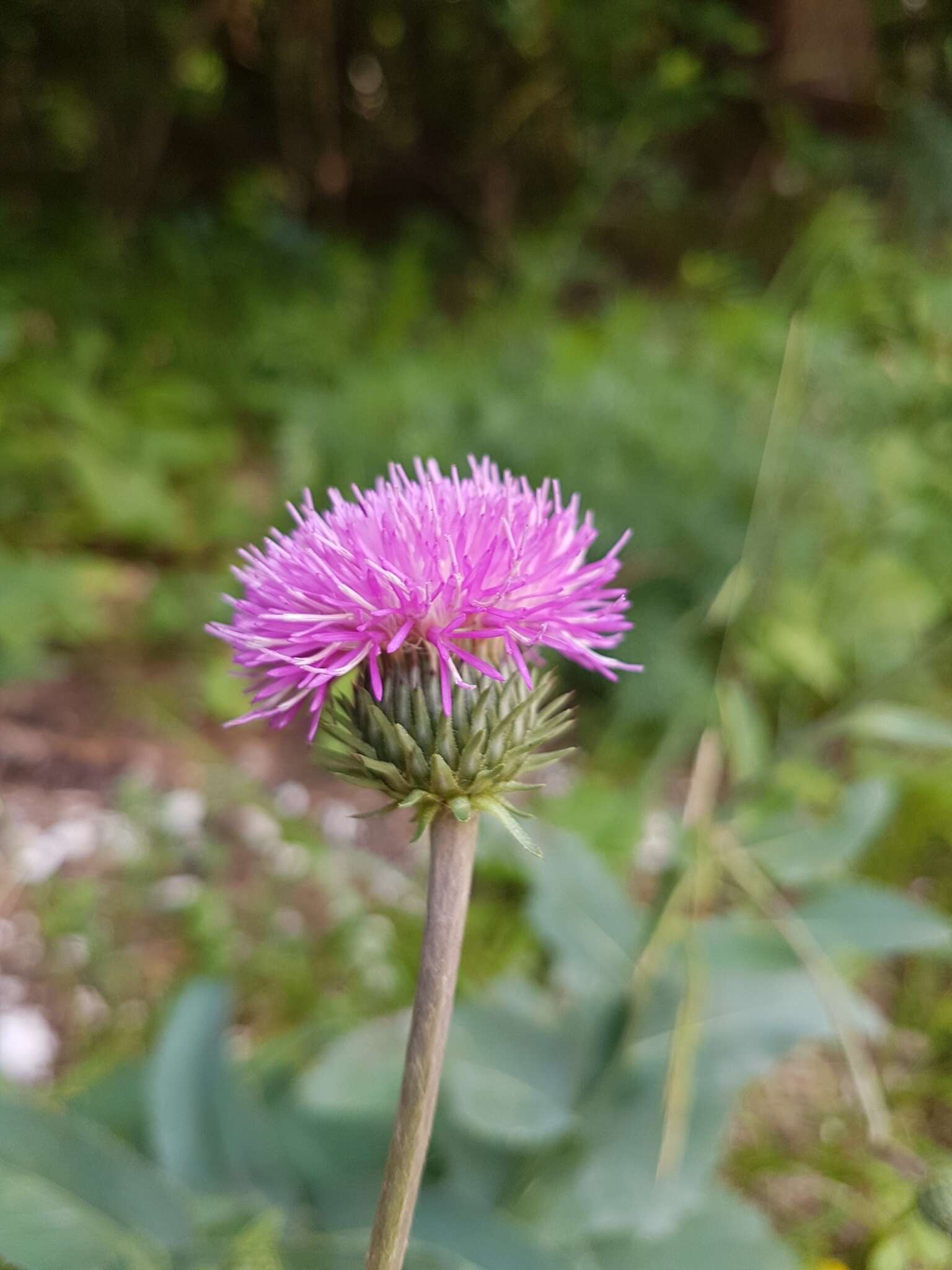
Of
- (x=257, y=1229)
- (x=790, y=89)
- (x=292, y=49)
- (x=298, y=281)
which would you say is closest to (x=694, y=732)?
(x=790, y=89)

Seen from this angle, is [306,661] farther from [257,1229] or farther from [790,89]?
[790,89]

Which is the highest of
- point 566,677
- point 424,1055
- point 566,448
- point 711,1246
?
point 566,448

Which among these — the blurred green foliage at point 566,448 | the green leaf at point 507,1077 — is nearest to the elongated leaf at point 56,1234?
the green leaf at point 507,1077

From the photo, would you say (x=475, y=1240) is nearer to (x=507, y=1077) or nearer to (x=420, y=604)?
(x=507, y=1077)

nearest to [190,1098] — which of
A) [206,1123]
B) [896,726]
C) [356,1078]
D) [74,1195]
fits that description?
[206,1123]

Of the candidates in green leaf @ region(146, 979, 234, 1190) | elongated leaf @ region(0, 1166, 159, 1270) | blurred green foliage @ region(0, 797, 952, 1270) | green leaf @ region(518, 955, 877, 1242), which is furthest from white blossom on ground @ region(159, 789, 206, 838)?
elongated leaf @ region(0, 1166, 159, 1270)

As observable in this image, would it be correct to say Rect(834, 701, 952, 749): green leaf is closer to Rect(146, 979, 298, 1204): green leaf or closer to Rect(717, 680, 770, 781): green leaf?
Rect(717, 680, 770, 781): green leaf
